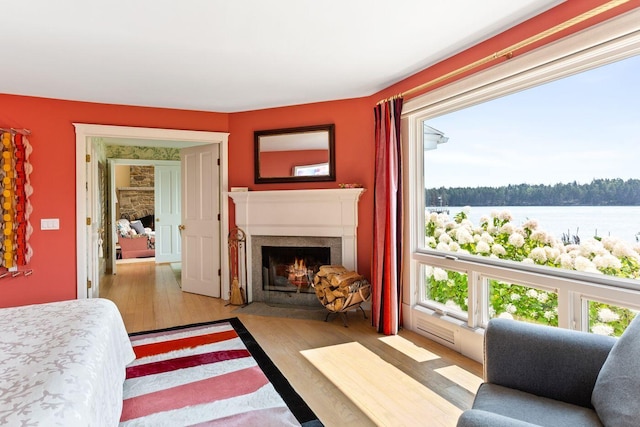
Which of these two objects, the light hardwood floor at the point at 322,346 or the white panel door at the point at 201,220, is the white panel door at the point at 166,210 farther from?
the white panel door at the point at 201,220

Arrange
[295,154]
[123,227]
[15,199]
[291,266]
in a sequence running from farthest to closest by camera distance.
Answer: [123,227], [291,266], [295,154], [15,199]

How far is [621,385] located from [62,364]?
81.2 inches

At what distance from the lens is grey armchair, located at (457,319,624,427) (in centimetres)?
129

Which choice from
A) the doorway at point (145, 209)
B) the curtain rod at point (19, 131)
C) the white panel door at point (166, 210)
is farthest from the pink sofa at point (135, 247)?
the curtain rod at point (19, 131)

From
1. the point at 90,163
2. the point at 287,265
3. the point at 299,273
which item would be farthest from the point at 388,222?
the point at 90,163

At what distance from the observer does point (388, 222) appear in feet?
10.7

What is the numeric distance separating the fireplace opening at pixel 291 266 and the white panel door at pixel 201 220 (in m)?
0.69

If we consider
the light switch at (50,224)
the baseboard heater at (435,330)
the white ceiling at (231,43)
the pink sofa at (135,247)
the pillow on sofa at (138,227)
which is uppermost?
the white ceiling at (231,43)

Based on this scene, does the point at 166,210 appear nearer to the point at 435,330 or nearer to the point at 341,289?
the point at 341,289

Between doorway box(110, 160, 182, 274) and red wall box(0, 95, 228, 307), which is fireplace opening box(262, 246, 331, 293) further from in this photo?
doorway box(110, 160, 182, 274)

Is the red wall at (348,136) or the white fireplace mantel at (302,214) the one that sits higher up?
the red wall at (348,136)

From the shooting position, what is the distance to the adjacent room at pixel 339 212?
1715 mm

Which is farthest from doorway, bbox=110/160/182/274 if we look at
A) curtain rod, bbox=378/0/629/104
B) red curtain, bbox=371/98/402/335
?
curtain rod, bbox=378/0/629/104

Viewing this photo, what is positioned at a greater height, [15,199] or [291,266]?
[15,199]
